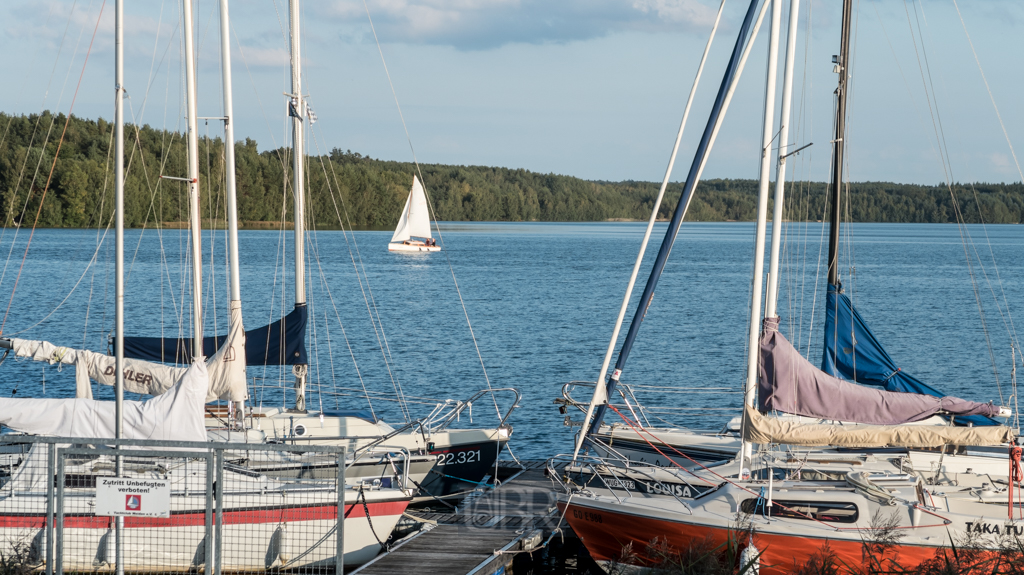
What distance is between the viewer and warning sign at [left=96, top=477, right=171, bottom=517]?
8750mm

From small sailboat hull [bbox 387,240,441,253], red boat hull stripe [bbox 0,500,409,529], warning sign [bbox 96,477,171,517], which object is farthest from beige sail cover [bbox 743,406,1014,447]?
small sailboat hull [bbox 387,240,441,253]

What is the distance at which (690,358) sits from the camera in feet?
120

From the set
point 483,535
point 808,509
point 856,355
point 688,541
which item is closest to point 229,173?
point 483,535

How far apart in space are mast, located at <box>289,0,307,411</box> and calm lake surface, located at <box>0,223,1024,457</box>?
1099 millimetres

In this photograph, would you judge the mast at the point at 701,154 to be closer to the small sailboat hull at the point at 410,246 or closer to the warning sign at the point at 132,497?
the warning sign at the point at 132,497

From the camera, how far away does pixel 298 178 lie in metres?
18.0

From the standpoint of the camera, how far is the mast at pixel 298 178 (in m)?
17.7

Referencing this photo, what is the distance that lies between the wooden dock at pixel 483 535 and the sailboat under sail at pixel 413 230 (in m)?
80.7

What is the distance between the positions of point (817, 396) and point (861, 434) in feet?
2.56

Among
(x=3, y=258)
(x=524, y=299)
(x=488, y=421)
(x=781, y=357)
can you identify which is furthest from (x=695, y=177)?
(x=3, y=258)

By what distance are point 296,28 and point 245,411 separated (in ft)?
24.0

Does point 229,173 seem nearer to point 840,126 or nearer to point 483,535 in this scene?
point 483,535

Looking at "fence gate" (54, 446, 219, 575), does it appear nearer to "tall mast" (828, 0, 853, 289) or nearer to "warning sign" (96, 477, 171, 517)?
"warning sign" (96, 477, 171, 517)

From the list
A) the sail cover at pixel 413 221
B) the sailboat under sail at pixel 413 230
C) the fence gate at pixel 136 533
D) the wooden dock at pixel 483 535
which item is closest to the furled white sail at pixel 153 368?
the fence gate at pixel 136 533
